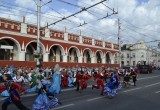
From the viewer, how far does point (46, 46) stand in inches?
1389

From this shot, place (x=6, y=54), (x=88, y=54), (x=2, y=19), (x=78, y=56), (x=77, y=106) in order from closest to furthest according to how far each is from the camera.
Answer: (x=77, y=106)
(x=2, y=19)
(x=6, y=54)
(x=78, y=56)
(x=88, y=54)

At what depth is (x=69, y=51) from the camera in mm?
43188

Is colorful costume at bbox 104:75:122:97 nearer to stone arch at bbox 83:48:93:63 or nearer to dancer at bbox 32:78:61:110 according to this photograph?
dancer at bbox 32:78:61:110

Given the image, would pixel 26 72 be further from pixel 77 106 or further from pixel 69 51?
pixel 69 51

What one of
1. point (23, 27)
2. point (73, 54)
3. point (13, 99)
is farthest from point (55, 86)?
point (73, 54)

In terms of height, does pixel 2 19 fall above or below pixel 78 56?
above

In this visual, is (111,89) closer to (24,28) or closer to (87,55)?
(24,28)

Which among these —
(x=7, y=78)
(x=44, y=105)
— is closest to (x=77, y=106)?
(x=44, y=105)

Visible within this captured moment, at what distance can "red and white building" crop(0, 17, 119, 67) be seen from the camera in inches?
1183

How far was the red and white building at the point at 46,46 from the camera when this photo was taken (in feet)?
98.6

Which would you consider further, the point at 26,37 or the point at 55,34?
the point at 55,34

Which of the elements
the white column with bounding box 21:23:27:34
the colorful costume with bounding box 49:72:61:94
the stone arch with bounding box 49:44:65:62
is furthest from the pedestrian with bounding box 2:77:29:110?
the stone arch with bounding box 49:44:65:62

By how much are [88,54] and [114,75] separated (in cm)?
3379

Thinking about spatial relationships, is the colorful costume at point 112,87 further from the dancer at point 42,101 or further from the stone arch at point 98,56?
the stone arch at point 98,56
